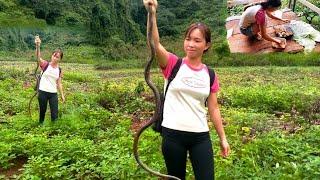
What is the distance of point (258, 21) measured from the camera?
7.89ft

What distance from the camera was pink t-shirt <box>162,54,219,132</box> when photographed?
130 inches

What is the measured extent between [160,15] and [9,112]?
124 ft

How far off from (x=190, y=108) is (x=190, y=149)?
0.33 m

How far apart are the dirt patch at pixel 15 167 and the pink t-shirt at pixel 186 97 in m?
3.60

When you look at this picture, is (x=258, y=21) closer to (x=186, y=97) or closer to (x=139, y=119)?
(x=186, y=97)

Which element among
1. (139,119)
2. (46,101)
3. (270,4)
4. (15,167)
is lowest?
(139,119)

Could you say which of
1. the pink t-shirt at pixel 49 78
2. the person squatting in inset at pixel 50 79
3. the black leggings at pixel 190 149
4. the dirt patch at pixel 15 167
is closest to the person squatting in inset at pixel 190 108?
the black leggings at pixel 190 149

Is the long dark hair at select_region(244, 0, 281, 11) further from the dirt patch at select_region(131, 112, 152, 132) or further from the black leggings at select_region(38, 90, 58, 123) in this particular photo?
the dirt patch at select_region(131, 112, 152, 132)

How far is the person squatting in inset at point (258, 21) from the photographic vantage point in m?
2.36

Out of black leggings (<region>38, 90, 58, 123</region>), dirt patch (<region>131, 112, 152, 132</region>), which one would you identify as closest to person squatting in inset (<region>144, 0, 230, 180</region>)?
black leggings (<region>38, 90, 58, 123</region>)

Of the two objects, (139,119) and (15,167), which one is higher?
(15,167)

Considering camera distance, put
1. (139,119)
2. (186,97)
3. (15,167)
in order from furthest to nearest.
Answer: (139,119), (15,167), (186,97)

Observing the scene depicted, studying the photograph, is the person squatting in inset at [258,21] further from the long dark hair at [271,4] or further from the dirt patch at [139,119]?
the dirt patch at [139,119]

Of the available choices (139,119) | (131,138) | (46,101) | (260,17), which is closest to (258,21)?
(260,17)
